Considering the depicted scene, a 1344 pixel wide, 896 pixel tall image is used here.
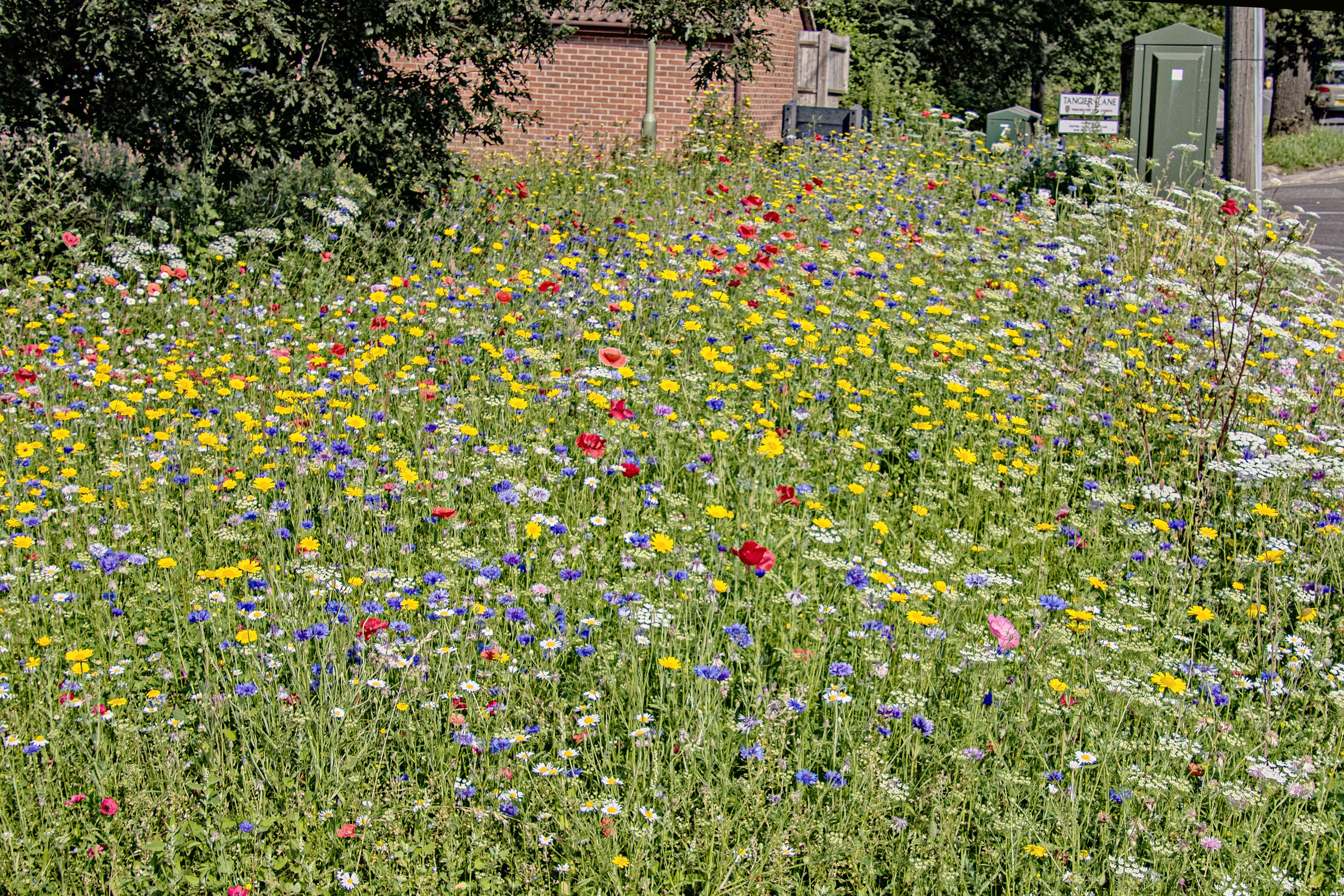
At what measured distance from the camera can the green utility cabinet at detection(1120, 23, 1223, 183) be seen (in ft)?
37.2

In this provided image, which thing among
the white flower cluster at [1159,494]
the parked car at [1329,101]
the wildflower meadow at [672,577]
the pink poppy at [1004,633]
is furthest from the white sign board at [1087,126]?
the parked car at [1329,101]

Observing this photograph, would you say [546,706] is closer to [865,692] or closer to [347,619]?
[347,619]

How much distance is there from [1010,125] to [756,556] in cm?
1255

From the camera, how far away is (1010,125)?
13930 millimetres

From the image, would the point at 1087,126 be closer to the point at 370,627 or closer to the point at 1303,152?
the point at 370,627

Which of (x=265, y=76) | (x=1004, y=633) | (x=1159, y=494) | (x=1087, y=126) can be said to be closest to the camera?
(x=1004, y=633)

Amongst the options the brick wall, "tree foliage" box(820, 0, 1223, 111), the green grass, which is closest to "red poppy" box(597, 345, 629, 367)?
the brick wall

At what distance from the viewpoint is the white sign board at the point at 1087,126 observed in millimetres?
11320

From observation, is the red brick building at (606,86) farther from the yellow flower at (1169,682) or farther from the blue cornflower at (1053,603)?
the yellow flower at (1169,682)

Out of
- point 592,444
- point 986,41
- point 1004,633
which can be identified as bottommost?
point 1004,633

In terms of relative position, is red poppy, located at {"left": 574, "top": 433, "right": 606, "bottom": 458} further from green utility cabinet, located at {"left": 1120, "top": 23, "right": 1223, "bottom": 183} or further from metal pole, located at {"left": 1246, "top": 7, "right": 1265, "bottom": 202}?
green utility cabinet, located at {"left": 1120, "top": 23, "right": 1223, "bottom": 183}

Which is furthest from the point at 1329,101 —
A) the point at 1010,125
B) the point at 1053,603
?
the point at 1053,603

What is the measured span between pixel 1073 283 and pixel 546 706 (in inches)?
193

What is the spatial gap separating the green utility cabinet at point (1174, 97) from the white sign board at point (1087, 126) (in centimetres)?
24
